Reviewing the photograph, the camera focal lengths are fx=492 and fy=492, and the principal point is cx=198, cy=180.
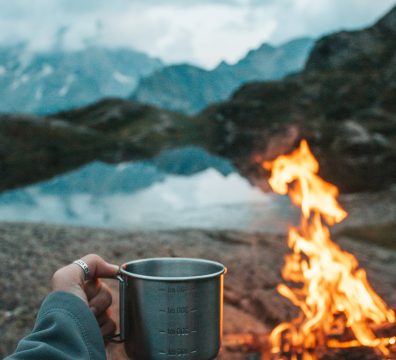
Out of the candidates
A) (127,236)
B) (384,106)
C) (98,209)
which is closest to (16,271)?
(127,236)

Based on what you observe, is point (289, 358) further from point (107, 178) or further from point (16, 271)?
point (107, 178)

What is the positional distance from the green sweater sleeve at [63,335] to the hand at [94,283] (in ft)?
0.64

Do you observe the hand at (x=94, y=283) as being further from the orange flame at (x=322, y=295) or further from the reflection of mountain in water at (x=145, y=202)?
the reflection of mountain in water at (x=145, y=202)

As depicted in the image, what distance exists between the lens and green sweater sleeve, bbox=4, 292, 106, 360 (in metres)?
2.46

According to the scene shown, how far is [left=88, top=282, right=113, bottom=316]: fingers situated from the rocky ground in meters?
1.59

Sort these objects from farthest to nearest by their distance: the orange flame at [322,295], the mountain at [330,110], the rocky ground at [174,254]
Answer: the mountain at [330,110]
the rocky ground at [174,254]
the orange flame at [322,295]

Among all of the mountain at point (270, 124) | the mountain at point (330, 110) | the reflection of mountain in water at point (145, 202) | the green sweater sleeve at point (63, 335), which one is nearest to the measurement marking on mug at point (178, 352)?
the green sweater sleeve at point (63, 335)

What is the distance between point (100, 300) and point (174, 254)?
599 centimetres

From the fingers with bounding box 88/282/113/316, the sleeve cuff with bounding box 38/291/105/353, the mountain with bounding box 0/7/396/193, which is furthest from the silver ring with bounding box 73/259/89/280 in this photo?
the mountain with bounding box 0/7/396/193

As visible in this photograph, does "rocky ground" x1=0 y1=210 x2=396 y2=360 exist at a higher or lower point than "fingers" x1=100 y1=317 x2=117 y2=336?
lower

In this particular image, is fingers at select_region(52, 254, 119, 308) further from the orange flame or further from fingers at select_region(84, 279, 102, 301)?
the orange flame

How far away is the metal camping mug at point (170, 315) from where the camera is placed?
3.12 metres

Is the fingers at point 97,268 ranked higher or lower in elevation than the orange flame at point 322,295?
higher

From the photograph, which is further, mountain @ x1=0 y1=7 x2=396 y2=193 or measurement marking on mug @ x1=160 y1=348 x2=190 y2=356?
mountain @ x1=0 y1=7 x2=396 y2=193
